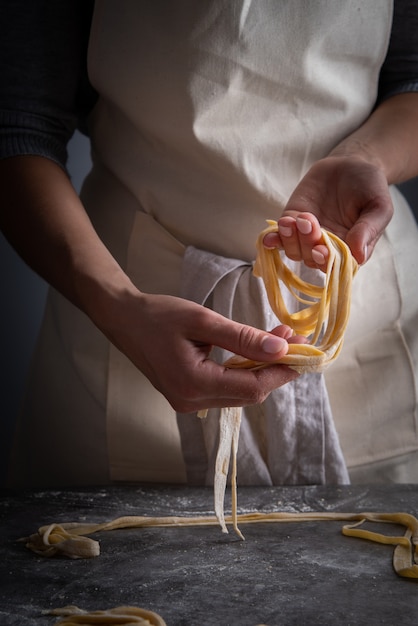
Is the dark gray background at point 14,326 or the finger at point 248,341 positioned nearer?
the finger at point 248,341

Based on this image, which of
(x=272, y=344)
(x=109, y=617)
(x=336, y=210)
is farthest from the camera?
(x=336, y=210)

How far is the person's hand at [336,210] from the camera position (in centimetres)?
109

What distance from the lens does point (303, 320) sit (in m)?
1.14

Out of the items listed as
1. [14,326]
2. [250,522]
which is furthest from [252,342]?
[14,326]

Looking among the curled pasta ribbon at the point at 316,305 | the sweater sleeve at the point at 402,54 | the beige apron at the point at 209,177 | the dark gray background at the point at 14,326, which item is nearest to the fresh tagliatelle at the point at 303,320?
the curled pasta ribbon at the point at 316,305

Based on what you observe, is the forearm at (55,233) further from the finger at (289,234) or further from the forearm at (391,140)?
the forearm at (391,140)

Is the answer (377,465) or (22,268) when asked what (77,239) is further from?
(22,268)

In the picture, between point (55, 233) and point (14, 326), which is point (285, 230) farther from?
point (14, 326)

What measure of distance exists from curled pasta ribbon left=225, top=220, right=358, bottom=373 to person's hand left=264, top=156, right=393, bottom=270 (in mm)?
18

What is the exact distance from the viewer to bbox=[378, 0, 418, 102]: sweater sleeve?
1.36 meters

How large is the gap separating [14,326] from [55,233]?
2.60ft

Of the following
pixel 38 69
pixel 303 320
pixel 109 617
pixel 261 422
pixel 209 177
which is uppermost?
pixel 38 69

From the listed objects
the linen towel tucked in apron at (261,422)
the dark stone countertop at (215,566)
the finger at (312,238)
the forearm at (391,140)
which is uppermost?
the forearm at (391,140)

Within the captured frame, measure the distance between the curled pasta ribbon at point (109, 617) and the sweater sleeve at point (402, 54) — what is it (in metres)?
0.90
